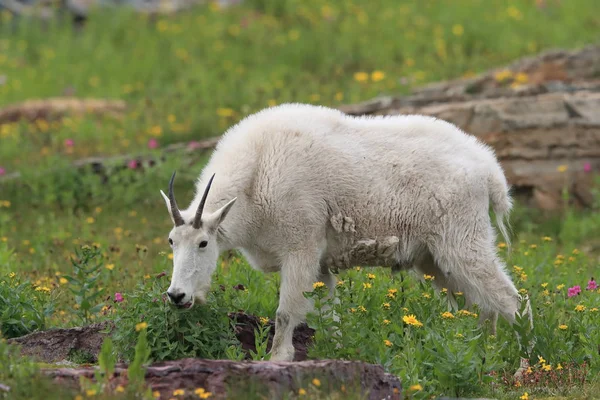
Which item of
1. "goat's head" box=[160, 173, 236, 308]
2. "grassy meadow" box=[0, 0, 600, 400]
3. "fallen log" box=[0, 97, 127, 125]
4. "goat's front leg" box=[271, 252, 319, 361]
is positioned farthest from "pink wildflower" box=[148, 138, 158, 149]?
"goat's head" box=[160, 173, 236, 308]

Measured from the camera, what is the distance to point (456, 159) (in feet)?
25.2

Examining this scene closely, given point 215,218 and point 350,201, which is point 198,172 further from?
point 215,218

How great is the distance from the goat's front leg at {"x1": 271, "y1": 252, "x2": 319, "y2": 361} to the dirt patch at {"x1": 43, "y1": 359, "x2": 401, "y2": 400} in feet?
4.23

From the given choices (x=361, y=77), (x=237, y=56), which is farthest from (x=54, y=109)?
(x=361, y=77)

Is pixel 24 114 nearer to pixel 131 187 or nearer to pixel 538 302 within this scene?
pixel 131 187

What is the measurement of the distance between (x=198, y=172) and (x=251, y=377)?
700 centimetres

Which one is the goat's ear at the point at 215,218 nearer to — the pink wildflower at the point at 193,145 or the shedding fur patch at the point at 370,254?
the shedding fur patch at the point at 370,254

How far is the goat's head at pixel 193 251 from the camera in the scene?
21.5 ft

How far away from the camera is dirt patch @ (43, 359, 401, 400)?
558 cm

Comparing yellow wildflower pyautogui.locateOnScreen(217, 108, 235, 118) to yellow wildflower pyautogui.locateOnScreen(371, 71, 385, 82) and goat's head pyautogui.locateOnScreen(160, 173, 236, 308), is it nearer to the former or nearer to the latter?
yellow wildflower pyautogui.locateOnScreen(371, 71, 385, 82)

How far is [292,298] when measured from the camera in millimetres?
7188

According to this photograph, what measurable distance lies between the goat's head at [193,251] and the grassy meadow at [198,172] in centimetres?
20

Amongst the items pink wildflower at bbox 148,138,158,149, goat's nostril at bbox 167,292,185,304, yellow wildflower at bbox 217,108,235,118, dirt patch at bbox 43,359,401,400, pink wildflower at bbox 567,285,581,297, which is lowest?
pink wildflower at bbox 148,138,158,149

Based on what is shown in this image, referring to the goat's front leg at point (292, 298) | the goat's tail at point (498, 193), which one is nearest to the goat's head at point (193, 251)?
the goat's front leg at point (292, 298)
